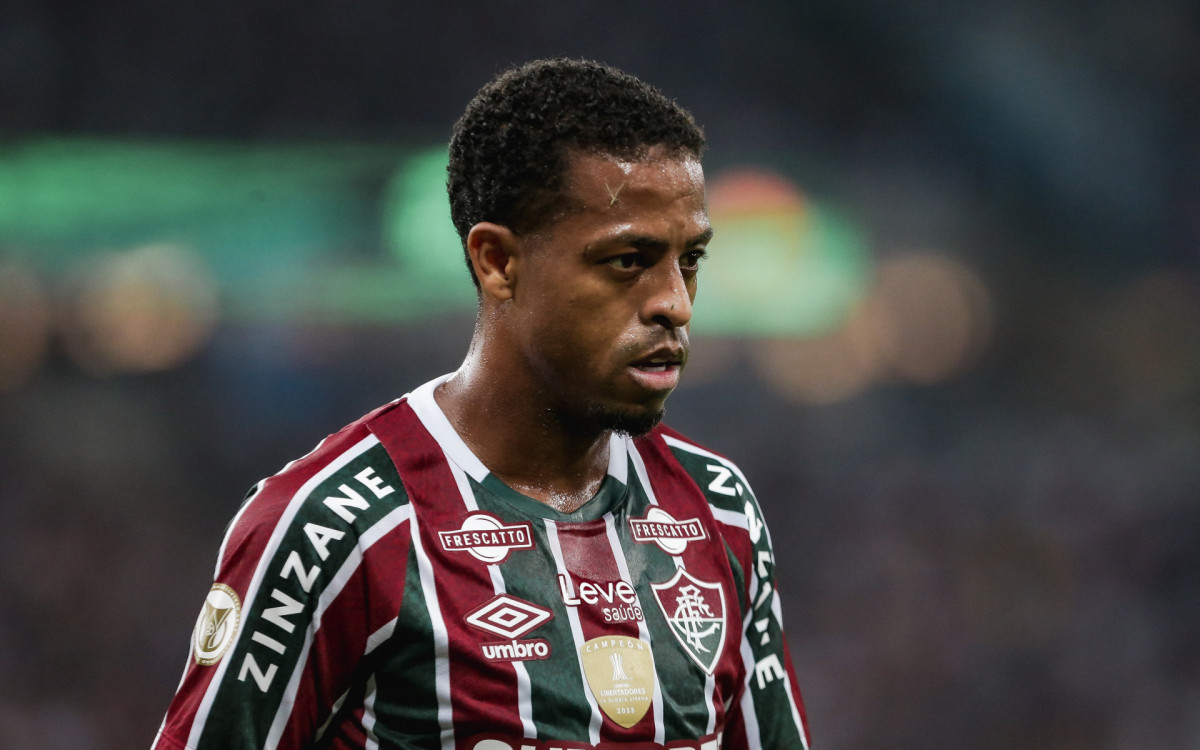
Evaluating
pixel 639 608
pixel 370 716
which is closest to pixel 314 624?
pixel 370 716

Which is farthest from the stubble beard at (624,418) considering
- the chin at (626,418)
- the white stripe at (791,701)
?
the white stripe at (791,701)

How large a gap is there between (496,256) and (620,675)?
0.63 metres

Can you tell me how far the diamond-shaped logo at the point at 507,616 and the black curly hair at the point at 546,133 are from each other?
50 cm

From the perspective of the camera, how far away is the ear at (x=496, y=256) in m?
1.65

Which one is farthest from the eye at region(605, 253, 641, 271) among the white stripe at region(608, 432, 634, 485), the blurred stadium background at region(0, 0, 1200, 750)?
the blurred stadium background at region(0, 0, 1200, 750)

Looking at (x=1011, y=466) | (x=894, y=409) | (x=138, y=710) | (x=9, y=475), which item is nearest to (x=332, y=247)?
(x=9, y=475)

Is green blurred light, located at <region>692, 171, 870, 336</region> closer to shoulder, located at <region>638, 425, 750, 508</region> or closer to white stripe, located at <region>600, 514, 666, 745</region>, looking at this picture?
shoulder, located at <region>638, 425, 750, 508</region>

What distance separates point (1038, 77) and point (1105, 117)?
1.36 feet

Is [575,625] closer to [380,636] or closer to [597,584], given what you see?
[597,584]

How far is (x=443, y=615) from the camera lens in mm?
1523

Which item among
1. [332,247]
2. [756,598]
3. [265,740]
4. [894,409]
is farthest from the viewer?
[894,409]

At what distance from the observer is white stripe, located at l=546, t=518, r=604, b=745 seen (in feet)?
5.09

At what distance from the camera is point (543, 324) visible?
64.0 inches

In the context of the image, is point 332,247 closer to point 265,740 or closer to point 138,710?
point 138,710
